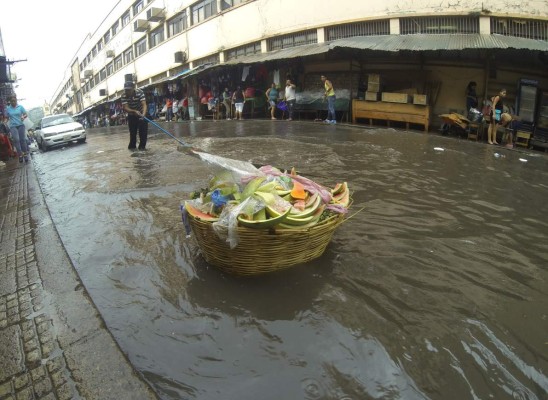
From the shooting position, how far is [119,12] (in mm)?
38875

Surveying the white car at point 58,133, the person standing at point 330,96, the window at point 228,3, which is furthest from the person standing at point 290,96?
the white car at point 58,133

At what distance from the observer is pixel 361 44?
13.1 meters

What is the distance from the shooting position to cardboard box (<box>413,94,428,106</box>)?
13.3m

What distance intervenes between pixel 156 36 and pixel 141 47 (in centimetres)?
420

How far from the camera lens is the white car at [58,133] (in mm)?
15172

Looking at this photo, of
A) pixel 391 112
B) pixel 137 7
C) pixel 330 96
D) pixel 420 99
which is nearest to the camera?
pixel 420 99

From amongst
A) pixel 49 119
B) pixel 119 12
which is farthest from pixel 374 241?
pixel 119 12

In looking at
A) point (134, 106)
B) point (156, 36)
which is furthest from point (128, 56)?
point (134, 106)

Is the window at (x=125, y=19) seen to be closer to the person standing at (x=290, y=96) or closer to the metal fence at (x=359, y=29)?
the person standing at (x=290, y=96)

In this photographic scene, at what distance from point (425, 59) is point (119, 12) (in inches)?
1374

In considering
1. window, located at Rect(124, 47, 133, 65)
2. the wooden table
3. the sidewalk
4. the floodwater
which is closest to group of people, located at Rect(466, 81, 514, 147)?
the wooden table

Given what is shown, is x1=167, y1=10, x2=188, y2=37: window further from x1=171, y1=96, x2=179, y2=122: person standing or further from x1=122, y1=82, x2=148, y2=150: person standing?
x1=122, y1=82, x2=148, y2=150: person standing

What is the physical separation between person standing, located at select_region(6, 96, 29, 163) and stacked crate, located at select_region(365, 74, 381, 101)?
38.2 ft

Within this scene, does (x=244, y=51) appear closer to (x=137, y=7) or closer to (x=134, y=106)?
A: (x=134, y=106)
